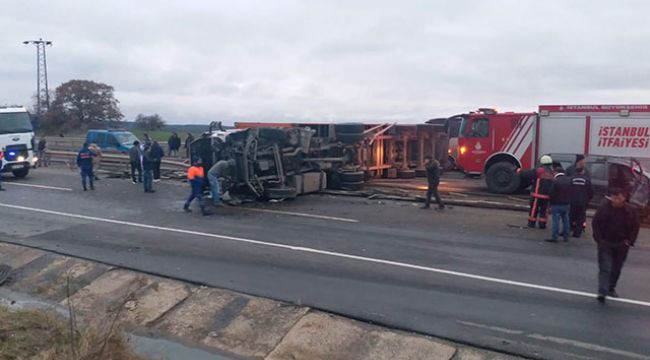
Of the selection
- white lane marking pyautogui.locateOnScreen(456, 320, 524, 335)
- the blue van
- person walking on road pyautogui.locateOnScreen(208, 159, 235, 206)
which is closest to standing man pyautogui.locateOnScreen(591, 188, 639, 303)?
white lane marking pyautogui.locateOnScreen(456, 320, 524, 335)

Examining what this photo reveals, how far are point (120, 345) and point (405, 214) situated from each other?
31.9 feet

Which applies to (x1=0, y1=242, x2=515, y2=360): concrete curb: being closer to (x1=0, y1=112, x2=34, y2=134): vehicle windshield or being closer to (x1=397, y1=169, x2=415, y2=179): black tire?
(x1=0, y1=112, x2=34, y2=134): vehicle windshield

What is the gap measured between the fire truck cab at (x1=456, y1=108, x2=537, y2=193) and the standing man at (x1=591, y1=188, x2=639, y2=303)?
36.2ft

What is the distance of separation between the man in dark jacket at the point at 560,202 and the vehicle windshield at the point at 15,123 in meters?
19.2

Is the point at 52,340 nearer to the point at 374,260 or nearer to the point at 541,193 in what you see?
the point at 374,260

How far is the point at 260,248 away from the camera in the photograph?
35.5 feet

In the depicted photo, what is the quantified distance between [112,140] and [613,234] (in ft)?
96.7

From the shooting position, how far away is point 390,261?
32.2 ft

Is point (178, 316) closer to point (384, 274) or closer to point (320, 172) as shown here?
point (384, 274)

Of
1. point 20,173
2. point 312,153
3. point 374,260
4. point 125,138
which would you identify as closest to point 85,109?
point 125,138

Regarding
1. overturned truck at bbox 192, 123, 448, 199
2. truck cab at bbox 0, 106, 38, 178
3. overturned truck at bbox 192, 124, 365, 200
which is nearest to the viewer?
overturned truck at bbox 192, 124, 365, 200

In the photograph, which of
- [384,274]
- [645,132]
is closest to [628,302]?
[384,274]

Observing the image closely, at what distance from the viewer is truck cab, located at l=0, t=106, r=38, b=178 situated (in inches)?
861

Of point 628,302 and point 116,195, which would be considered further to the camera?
point 116,195
